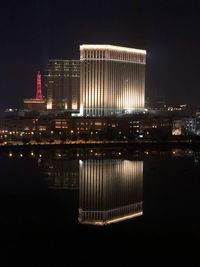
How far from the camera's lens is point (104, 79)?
35.0m

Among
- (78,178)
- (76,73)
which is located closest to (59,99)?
(76,73)

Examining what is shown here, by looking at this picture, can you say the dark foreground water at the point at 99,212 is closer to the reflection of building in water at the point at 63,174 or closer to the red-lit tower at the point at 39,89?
the reflection of building in water at the point at 63,174

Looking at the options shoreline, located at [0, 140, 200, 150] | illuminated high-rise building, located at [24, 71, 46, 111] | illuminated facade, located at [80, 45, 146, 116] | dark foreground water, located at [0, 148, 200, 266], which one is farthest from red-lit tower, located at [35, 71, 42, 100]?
dark foreground water, located at [0, 148, 200, 266]

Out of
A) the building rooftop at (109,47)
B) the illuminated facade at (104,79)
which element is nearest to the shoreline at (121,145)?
the illuminated facade at (104,79)

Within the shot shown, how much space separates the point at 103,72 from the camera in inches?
1379

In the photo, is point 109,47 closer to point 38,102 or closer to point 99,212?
point 38,102

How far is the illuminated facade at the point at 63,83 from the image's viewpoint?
4269 cm

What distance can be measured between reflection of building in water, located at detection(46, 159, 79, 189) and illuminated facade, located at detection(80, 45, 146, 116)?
1475cm

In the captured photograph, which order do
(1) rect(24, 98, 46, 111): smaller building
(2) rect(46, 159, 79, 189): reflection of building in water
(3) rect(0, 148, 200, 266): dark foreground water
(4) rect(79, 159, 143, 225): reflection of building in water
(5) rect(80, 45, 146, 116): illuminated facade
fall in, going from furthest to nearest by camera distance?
(1) rect(24, 98, 46, 111): smaller building → (5) rect(80, 45, 146, 116): illuminated facade → (2) rect(46, 159, 79, 189): reflection of building in water → (4) rect(79, 159, 143, 225): reflection of building in water → (3) rect(0, 148, 200, 266): dark foreground water

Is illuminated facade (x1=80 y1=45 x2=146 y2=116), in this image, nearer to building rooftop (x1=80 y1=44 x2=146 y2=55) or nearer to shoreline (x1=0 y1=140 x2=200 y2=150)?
building rooftop (x1=80 y1=44 x2=146 y2=55)

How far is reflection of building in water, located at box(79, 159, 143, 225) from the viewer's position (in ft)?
38.7

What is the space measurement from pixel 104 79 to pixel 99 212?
77.0 feet

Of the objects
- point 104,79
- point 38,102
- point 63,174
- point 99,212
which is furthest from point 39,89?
point 99,212

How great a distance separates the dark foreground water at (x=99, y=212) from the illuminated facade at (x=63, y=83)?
72.9 feet
